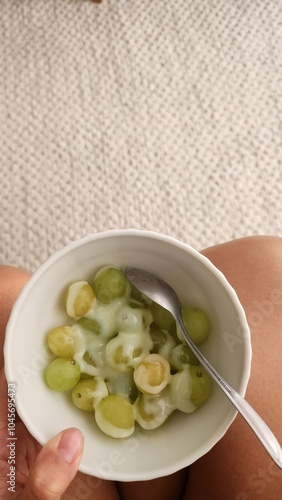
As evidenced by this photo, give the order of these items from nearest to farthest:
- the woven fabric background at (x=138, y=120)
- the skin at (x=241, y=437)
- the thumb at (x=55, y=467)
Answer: the thumb at (x=55, y=467) → the skin at (x=241, y=437) → the woven fabric background at (x=138, y=120)

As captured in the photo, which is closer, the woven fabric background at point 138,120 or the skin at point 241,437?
the skin at point 241,437

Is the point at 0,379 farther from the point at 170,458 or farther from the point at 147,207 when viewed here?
the point at 147,207

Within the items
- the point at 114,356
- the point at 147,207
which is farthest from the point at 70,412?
the point at 147,207

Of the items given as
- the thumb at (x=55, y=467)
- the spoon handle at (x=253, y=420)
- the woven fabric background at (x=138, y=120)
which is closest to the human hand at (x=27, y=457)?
the thumb at (x=55, y=467)

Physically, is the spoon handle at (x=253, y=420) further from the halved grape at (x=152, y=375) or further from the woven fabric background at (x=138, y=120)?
the woven fabric background at (x=138, y=120)

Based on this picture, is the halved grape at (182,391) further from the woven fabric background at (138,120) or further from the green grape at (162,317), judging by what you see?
the woven fabric background at (138,120)

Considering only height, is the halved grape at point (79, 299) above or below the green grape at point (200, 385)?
above

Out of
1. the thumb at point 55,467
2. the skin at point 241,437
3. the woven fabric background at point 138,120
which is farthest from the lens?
the woven fabric background at point 138,120

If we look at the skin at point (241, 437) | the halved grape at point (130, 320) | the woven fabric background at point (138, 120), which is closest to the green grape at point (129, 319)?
the halved grape at point (130, 320)

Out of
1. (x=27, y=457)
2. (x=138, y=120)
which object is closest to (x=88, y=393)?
(x=27, y=457)
